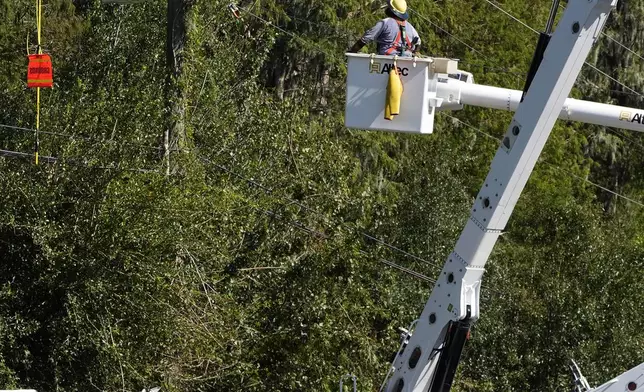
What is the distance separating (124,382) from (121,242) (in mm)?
1716

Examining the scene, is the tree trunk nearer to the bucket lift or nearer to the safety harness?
the safety harness

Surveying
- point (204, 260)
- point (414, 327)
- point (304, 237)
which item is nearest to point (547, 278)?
point (304, 237)

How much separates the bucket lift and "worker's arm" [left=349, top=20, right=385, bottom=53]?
15.5 inches

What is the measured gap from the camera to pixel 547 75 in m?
10.6

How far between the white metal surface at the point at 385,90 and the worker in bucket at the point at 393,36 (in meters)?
0.50

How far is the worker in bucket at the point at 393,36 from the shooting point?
1223 cm

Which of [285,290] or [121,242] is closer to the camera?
[121,242]

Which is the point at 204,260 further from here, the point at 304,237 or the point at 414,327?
the point at 414,327

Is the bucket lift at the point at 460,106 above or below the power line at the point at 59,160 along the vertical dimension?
above

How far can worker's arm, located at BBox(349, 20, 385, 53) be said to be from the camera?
12070mm

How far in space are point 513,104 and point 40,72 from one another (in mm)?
7783

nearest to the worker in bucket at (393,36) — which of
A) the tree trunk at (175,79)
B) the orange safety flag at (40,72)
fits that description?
the tree trunk at (175,79)

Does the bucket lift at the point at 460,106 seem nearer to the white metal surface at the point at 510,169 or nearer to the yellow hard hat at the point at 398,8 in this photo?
the white metal surface at the point at 510,169

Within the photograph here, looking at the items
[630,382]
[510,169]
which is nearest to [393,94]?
[510,169]
